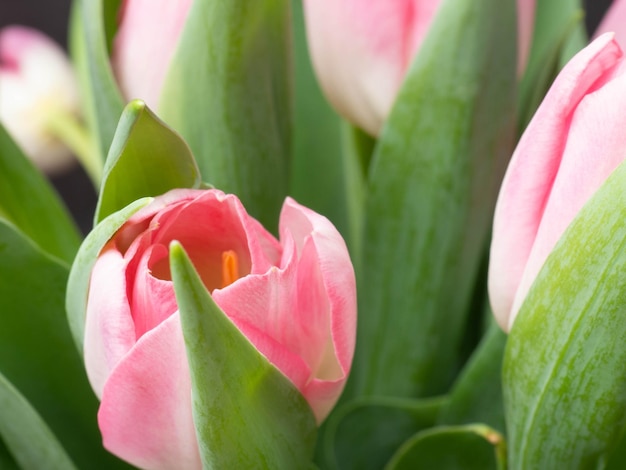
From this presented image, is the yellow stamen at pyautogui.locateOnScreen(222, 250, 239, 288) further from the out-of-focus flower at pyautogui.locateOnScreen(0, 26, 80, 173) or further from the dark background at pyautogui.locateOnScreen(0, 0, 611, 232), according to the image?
the dark background at pyautogui.locateOnScreen(0, 0, 611, 232)

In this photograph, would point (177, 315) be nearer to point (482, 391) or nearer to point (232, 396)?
point (232, 396)

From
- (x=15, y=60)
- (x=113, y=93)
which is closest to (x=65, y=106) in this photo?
(x=15, y=60)

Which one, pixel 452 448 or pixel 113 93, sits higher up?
pixel 113 93

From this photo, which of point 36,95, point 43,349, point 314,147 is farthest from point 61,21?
point 43,349

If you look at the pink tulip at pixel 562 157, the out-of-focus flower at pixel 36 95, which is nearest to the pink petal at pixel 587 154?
the pink tulip at pixel 562 157

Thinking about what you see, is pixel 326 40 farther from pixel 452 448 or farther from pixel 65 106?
pixel 65 106

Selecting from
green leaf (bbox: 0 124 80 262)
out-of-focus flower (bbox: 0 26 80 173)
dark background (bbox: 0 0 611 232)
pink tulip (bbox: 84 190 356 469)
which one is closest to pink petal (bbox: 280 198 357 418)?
pink tulip (bbox: 84 190 356 469)
